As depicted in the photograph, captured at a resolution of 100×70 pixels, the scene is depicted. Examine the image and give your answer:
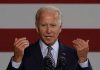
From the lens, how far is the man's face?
1.31 m

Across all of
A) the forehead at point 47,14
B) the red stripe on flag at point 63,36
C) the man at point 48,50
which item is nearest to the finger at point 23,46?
the man at point 48,50

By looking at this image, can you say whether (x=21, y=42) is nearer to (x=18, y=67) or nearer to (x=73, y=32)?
(x=18, y=67)

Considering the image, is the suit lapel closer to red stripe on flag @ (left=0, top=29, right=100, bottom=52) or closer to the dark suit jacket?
the dark suit jacket

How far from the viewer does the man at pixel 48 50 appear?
4.23 ft

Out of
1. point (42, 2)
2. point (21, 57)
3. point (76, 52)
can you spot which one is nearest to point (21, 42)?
point (21, 57)

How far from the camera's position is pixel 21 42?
1287mm

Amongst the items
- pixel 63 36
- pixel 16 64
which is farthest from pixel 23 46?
pixel 63 36

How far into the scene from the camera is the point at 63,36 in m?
2.12

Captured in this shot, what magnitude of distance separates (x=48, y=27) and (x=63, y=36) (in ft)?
2.69

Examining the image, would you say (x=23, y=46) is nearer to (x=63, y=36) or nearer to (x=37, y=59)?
(x=37, y=59)

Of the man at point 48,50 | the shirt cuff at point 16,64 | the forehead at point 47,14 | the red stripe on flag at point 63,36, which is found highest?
the forehead at point 47,14

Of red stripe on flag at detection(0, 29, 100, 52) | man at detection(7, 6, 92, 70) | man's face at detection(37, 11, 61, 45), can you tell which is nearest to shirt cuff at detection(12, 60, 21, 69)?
man at detection(7, 6, 92, 70)

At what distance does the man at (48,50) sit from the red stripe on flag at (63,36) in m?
0.71

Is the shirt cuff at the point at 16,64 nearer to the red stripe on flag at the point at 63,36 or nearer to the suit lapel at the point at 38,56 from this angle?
the suit lapel at the point at 38,56
